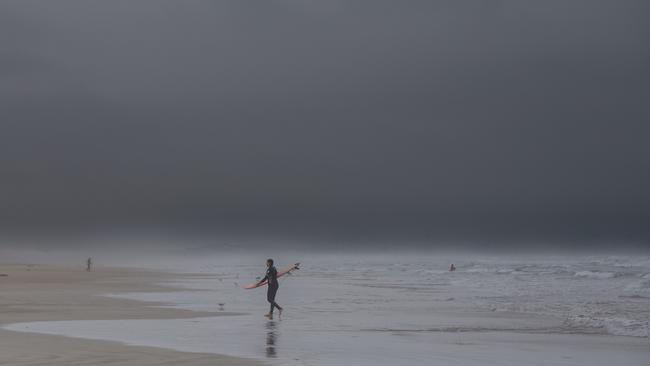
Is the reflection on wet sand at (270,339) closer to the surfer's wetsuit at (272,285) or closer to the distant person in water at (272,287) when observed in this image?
the distant person in water at (272,287)

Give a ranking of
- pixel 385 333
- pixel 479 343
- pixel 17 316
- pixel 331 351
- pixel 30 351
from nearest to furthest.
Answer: pixel 30 351
pixel 331 351
pixel 479 343
pixel 385 333
pixel 17 316

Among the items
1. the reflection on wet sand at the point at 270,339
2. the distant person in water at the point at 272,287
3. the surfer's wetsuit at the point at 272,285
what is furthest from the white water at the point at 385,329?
the surfer's wetsuit at the point at 272,285

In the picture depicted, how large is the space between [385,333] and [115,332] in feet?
21.1

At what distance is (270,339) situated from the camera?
18172 mm

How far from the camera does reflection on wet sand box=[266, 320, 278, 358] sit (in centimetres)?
1559

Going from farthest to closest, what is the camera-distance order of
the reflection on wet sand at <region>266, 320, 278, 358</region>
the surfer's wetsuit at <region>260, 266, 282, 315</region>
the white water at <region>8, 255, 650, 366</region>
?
the surfer's wetsuit at <region>260, 266, 282, 315</region>, the white water at <region>8, 255, 650, 366</region>, the reflection on wet sand at <region>266, 320, 278, 358</region>

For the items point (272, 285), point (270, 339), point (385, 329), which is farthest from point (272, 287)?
point (270, 339)

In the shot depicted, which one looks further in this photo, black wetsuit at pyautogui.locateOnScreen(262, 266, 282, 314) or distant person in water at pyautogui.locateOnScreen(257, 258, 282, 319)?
black wetsuit at pyautogui.locateOnScreen(262, 266, 282, 314)

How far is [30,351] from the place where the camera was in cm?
1511

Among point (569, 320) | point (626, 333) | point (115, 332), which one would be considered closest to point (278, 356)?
point (115, 332)

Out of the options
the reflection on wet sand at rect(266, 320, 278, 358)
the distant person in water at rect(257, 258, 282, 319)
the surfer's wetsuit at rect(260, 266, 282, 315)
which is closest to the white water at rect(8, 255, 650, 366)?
the reflection on wet sand at rect(266, 320, 278, 358)

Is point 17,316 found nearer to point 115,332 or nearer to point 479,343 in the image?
point 115,332

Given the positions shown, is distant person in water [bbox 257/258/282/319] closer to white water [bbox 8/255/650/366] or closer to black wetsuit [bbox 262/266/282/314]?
black wetsuit [bbox 262/266/282/314]

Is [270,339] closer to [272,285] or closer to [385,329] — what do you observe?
[385,329]
